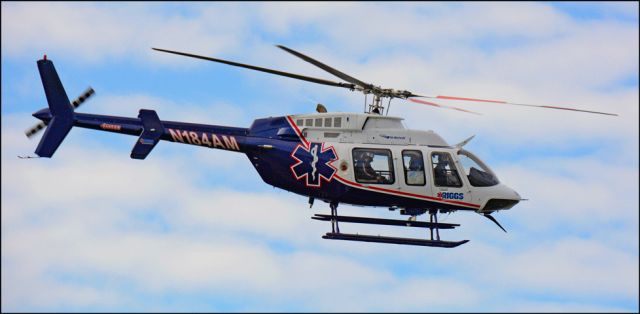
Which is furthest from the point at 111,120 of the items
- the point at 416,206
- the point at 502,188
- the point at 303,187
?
the point at 502,188

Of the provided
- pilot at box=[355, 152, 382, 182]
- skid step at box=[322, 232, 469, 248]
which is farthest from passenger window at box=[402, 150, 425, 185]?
skid step at box=[322, 232, 469, 248]

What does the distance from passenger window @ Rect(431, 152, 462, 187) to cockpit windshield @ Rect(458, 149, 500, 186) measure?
36cm

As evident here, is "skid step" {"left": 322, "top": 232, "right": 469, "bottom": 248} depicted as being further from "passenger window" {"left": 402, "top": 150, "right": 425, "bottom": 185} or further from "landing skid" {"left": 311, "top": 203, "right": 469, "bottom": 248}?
"passenger window" {"left": 402, "top": 150, "right": 425, "bottom": 185}

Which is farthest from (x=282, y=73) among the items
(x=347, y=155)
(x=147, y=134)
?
(x=147, y=134)

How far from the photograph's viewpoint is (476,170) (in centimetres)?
2056

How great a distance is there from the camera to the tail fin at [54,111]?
66.4 feet

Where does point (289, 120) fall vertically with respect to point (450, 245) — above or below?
above

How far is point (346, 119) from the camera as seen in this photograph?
801 inches

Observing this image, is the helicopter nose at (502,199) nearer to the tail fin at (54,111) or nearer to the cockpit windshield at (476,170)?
the cockpit windshield at (476,170)

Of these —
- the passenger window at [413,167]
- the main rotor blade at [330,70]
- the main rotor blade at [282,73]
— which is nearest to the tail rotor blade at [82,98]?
the main rotor blade at [282,73]

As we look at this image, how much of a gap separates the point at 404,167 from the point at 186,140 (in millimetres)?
5926

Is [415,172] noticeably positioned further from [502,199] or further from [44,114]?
[44,114]

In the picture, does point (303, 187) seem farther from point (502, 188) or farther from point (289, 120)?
point (502, 188)

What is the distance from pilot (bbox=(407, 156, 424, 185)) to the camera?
19828 mm
